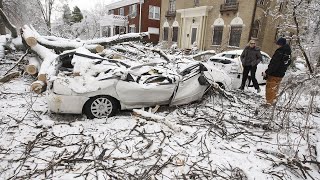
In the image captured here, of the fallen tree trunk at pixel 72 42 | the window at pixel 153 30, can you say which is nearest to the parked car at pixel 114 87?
the fallen tree trunk at pixel 72 42

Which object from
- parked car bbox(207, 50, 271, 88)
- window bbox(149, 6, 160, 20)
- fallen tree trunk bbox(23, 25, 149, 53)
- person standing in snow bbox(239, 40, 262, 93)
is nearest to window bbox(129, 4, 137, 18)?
window bbox(149, 6, 160, 20)

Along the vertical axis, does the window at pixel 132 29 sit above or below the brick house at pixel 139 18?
below

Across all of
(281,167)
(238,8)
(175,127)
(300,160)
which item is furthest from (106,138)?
(238,8)

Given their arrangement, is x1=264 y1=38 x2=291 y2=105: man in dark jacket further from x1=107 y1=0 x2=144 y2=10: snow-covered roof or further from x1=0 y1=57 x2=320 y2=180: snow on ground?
x1=107 y1=0 x2=144 y2=10: snow-covered roof

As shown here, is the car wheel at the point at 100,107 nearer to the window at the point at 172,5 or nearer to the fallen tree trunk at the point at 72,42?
the fallen tree trunk at the point at 72,42

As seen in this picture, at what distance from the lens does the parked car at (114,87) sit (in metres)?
4.35

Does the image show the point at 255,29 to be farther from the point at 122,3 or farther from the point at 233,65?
the point at 122,3

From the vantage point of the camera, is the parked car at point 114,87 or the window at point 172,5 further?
the window at point 172,5

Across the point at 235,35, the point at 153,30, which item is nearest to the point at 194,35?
the point at 235,35

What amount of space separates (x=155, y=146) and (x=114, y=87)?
1578mm

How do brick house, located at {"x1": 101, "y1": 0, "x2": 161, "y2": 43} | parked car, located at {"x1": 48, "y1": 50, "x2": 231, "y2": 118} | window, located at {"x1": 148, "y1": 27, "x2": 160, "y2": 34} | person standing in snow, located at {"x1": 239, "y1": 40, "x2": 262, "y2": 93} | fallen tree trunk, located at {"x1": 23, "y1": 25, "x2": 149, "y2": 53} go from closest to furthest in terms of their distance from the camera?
parked car, located at {"x1": 48, "y1": 50, "x2": 231, "y2": 118}, person standing in snow, located at {"x1": 239, "y1": 40, "x2": 262, "y2": 93}, fallen tree trunk, located at {"x1": 23, "y1": 25, "x2": 149, "y2": 53}, brick house, located at {"x1": 101, "y1": 0, "x2": 161, "y2": 43}, window, located at {"x1": 148, "y1": 27, "x2": 160, "y2": 34}

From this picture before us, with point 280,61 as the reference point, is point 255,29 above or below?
above

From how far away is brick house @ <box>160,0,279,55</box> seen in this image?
14.7 m

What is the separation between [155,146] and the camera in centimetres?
363
